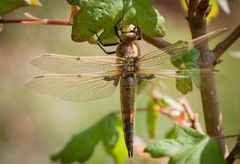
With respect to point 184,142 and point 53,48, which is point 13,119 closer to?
point 53,48

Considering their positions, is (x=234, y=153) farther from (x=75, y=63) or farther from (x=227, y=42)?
(x=75, y=63)

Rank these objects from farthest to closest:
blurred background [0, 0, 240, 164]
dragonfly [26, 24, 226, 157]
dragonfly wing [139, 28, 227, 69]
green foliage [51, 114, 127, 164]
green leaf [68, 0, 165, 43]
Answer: blurred background [0, 0, 240, 164], green foliage [51, 114, 127, 164], dragonfly [26, 24, 226, 157], dragonfly wing [139, 28, 227, 69], green leaf [68, 0, 165, 43]

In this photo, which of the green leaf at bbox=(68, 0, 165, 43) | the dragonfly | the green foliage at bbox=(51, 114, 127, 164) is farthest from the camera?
the green foliage at bbox=(51, 114, 127, 164)

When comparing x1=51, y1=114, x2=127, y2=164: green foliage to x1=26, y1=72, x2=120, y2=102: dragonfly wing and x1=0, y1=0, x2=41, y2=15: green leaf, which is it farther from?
x1=0, y1=0, x2=41, y2=15: green leaf

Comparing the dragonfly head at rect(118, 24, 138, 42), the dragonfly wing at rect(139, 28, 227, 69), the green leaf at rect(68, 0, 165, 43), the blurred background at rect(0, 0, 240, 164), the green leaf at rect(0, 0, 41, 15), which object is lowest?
the blurred background at rect(0, 0, 240, 164)

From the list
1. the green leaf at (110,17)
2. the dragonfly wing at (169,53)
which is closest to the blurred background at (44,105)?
the dragonfly wing at (169,53)

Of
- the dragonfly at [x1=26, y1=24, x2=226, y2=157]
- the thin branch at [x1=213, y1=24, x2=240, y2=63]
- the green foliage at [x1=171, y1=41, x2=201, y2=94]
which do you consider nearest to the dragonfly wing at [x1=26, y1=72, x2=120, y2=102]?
the dragonfly at [x1=26, y1=24, x2=226, y2=157]

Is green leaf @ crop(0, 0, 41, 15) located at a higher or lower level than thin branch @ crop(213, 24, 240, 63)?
higher

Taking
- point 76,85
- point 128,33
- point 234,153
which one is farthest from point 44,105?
point 234,153
